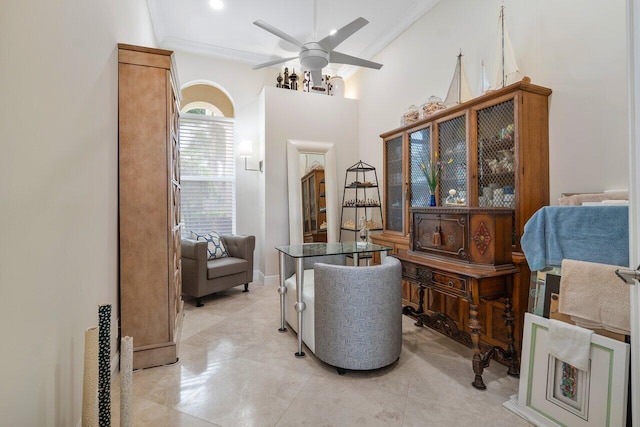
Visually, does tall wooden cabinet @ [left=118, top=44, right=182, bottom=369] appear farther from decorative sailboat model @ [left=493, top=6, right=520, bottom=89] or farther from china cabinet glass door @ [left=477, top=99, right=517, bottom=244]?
decorative sailboat model @ [left=493, top=6, right=520, bottom=89]

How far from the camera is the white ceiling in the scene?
3.73m

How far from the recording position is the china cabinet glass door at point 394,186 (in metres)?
3.64

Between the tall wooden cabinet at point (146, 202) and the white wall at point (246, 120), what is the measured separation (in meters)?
2.55

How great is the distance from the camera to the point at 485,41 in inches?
115

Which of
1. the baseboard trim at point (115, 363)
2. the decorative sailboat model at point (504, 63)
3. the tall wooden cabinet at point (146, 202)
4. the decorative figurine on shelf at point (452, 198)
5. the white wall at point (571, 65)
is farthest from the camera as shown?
the decorative figurine on shelf at point (452, 198)

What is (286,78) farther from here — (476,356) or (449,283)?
(476,356)

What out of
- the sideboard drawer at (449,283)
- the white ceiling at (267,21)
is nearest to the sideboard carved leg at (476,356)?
the sideboard drawer at (449,283)

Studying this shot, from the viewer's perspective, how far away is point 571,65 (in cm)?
220

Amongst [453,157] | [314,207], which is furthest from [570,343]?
[314,207]

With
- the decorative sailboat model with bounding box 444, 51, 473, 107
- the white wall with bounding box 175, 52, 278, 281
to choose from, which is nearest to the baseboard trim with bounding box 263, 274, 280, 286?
the white wall with bounding box 175, 52, 278, 281

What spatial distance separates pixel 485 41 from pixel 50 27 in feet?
10.6

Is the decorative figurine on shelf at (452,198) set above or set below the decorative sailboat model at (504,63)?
below

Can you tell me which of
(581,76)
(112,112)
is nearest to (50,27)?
(112,112)

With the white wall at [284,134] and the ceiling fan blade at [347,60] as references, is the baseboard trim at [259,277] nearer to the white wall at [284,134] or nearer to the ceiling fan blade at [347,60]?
the white wall at [284,134]
